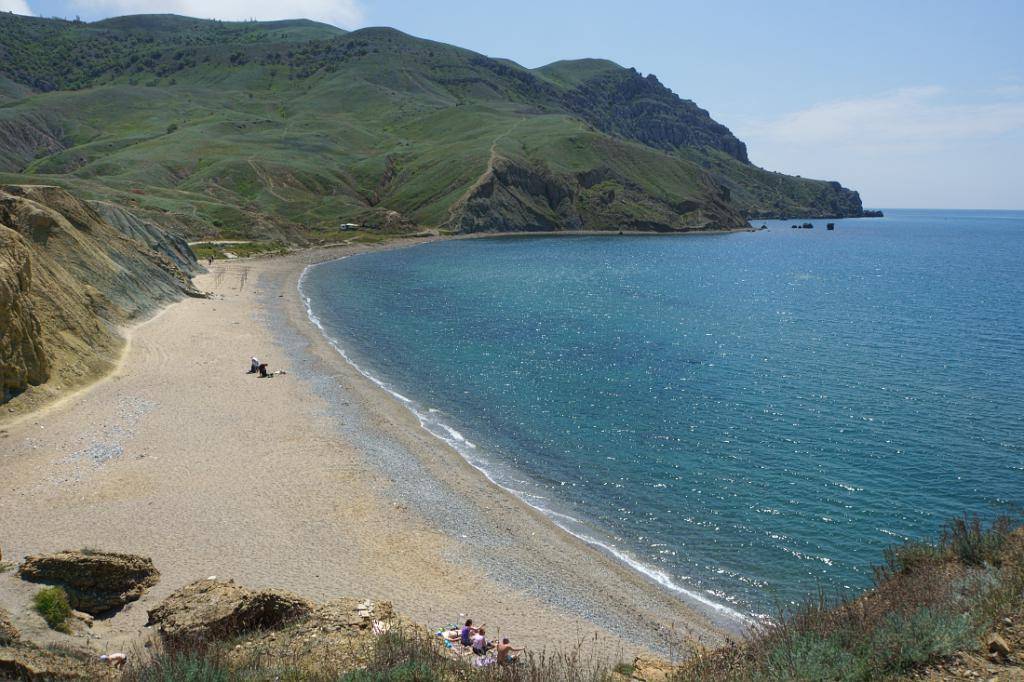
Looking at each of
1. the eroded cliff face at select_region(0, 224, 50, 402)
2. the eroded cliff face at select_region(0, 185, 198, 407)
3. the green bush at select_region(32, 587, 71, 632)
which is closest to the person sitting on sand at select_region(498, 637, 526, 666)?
the green bush at select_region(32, 587, 71, 632)

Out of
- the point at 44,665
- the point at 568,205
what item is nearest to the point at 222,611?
the point at 44,665

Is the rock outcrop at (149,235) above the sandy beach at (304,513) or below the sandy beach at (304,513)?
above

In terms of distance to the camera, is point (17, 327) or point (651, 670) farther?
point (17, 327)

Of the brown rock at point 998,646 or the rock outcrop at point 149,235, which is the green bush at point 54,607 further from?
the rock outcrop at point 149,235

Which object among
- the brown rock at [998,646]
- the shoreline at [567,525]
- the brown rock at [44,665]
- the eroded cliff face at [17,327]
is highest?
the eroded cliff face at [17,327]

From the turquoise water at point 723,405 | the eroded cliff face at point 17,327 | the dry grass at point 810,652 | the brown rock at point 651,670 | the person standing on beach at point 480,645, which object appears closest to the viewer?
Answer: the dry grass at point 810,652

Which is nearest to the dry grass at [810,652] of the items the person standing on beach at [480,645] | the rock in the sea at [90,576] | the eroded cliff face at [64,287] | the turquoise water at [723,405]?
the person standing on beach at [480,645]

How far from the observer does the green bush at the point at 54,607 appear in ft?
44.8

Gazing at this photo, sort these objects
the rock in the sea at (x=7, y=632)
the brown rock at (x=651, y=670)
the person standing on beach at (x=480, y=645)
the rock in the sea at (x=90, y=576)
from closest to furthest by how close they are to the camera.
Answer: the rock in the sea at (x=7, y=632) → the brown rock at (x=651, y=670) → the person standing on beach at (x=480, y=645) → the rock in the sea at (x=90, y=576)

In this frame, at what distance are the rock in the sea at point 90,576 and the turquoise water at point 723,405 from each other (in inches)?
525

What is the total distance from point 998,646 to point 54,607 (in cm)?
1703

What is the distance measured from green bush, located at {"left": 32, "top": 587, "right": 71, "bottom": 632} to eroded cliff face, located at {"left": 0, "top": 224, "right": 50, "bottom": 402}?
17843mm

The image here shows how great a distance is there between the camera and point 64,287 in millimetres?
36625

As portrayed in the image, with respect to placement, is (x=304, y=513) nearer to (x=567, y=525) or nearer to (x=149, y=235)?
(x=567, y=525)
